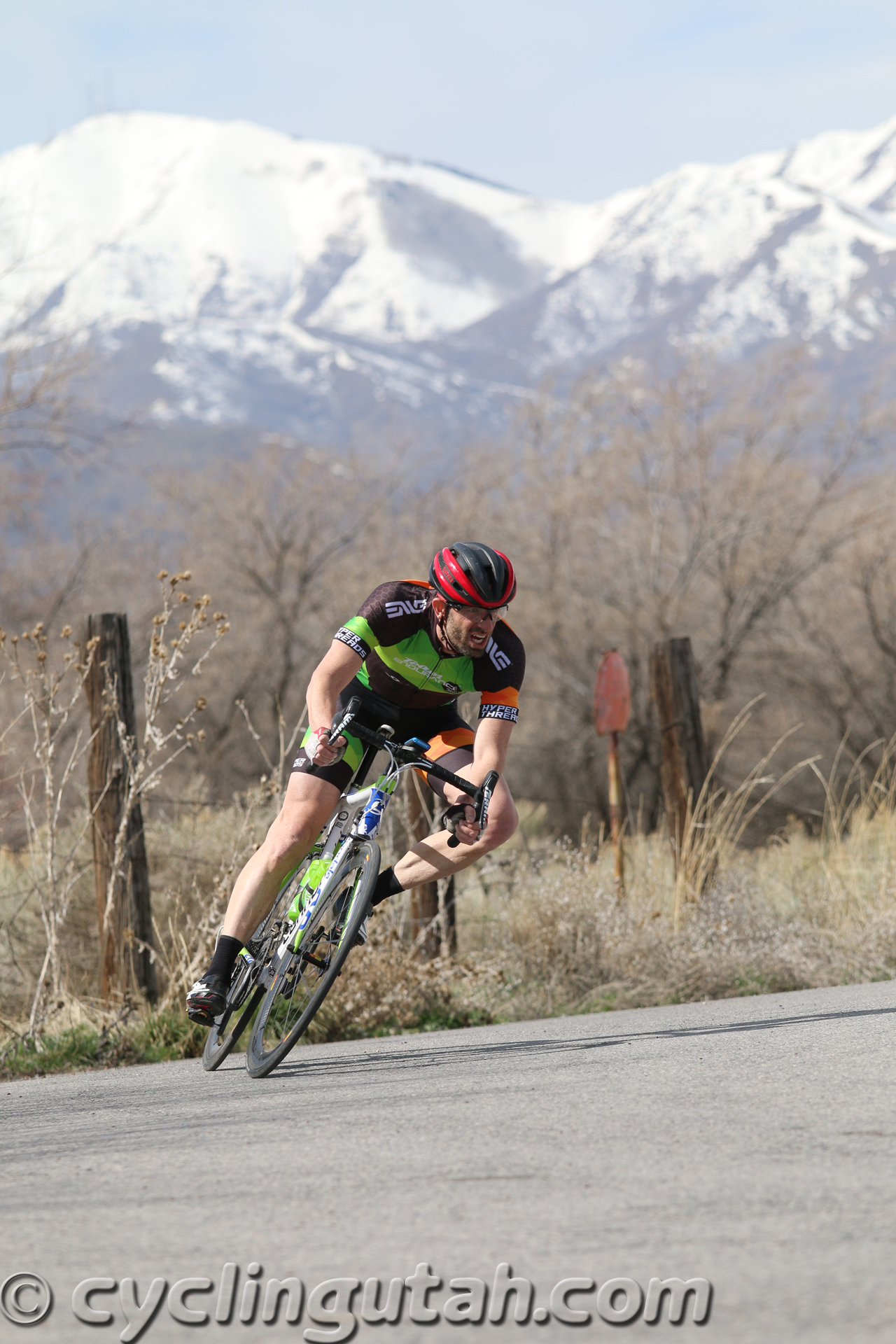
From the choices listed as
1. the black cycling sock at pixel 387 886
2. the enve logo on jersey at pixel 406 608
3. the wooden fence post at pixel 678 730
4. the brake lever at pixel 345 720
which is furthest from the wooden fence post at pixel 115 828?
the wooden fence post at pixel 678 730

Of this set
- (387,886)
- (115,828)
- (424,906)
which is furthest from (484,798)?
(424,906)

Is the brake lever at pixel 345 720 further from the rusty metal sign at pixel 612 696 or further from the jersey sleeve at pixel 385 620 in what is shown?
the rusty metal sign at pixel 612 696

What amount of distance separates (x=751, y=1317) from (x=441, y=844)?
352 cm

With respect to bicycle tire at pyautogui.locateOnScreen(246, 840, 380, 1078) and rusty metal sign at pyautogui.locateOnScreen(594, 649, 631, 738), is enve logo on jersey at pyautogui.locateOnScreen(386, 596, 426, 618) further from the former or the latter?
rusty metal sign at pyautogui.locateOnScreen(594, 649, 631, 738)

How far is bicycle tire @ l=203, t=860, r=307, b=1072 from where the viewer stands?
225 inches

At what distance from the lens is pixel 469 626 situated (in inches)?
227

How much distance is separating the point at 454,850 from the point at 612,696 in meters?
4.14

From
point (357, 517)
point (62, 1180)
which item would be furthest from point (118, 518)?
point (62, 1180)

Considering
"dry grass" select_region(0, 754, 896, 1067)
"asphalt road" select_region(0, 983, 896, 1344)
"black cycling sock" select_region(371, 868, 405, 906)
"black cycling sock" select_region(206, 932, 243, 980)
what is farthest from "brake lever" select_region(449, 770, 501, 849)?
"dry grass" select_region(0, 754, 896, 1067)

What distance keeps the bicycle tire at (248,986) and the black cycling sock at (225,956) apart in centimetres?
7

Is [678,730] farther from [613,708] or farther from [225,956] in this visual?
[225,956]

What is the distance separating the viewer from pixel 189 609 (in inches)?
833

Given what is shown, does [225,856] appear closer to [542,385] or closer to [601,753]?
[601,753]

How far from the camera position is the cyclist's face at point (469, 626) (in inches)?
227
